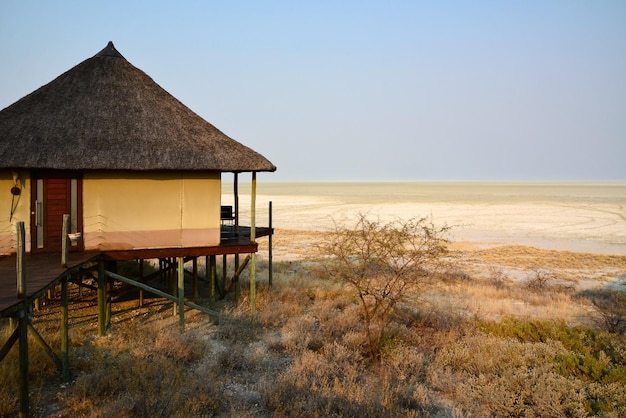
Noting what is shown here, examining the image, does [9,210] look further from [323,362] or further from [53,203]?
[323,362]

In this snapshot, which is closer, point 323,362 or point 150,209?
point 323,362

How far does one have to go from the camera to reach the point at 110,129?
35.1ft

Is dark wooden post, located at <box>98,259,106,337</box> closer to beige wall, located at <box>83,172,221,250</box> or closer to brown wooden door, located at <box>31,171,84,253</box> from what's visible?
beige wall, located at <box>83,172,221,250</box>

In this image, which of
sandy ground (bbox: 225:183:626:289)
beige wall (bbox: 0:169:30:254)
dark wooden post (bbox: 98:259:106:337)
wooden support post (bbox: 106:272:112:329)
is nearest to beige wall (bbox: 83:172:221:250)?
dark wooden post (bbox: 98:259:106:337)

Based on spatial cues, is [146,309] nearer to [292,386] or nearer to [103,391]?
[103,391]

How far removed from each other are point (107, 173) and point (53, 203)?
139cm

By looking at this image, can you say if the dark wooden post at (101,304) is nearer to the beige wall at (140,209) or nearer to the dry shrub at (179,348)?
the beige wall at (140,209)

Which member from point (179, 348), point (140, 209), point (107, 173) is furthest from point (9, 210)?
point (179, 348)

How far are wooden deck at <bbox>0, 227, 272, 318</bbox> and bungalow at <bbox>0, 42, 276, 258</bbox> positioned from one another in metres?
0.16

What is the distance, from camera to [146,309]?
12445 millimetres

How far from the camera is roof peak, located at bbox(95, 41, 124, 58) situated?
1275 cm

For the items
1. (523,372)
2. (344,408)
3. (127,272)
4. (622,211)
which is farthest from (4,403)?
(622,211)

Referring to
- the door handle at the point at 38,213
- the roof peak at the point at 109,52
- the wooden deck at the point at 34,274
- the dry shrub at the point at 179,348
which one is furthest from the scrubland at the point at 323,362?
the roof peak at the point at 109,52

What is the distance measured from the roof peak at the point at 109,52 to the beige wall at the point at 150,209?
175 inches
